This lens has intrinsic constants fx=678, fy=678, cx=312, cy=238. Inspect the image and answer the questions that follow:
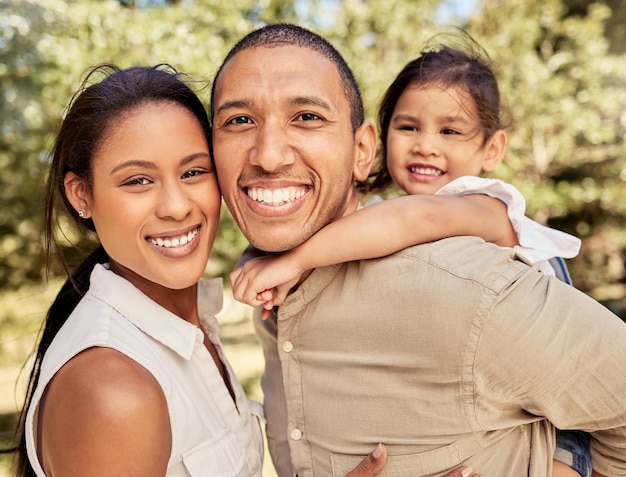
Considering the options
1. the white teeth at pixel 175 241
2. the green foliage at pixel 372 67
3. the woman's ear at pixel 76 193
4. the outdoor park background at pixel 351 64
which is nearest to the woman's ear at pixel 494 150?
the white teeth at pixel 175 241

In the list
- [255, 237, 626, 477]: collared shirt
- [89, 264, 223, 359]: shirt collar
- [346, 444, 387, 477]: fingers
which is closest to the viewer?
[255, 237, 626, 477]: collared shirt

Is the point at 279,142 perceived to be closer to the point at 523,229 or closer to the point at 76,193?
the point at 76,193

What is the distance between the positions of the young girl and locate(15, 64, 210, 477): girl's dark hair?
58 centimetres

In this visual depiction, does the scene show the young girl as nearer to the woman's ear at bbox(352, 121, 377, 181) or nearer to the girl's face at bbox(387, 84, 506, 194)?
the girl's face at bbox(387, 84, 506, 194)

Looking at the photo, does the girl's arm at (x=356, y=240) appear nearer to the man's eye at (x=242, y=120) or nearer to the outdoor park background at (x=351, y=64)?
the man's eye at (x=242, y=120)

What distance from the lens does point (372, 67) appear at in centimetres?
939

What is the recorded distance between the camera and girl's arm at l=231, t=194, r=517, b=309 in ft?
7.21

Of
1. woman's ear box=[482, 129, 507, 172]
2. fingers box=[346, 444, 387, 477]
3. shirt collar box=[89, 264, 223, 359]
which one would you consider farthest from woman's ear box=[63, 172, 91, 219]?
woman's ear box=[482, 129, 507, 172]

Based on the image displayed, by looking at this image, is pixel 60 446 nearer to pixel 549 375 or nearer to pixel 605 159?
pixel 549 375

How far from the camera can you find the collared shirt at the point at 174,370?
1.97m

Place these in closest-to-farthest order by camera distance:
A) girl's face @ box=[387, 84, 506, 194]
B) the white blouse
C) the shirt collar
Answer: the shirt collar → the white blouse → girl's face @ box=[387, 84, 506, 194]

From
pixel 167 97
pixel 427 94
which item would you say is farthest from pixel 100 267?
pixel 427 94

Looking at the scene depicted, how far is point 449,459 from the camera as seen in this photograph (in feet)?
6.73

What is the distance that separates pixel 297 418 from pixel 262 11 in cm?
695
